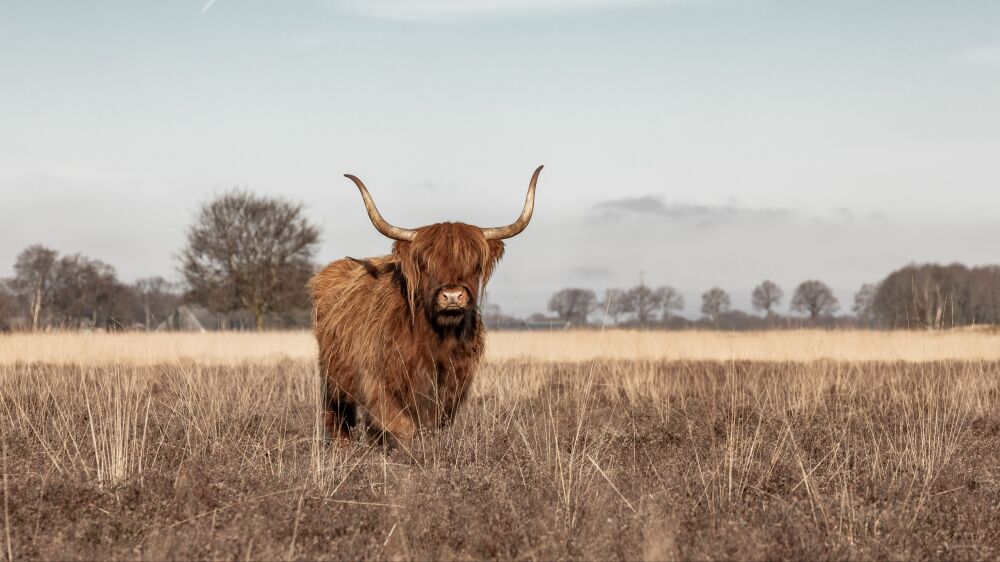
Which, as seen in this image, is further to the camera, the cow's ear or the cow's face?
the cow's ear

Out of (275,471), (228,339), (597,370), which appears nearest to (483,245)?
(275,471)

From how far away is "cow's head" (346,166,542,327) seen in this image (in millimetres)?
6457

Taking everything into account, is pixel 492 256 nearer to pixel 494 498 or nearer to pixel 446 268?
pixel 446 268

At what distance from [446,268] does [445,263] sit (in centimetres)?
4

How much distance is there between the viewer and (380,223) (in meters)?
7.20

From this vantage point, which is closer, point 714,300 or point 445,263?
point 445,263

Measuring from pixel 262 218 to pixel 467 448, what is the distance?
3528cm

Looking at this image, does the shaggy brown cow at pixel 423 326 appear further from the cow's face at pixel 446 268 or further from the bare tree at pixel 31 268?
the bare tree at pixel 31 268

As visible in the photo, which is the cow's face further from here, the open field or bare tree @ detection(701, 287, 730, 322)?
bare tree @ detection(701, 287, 730, 322)

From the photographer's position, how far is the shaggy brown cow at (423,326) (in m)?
6.57

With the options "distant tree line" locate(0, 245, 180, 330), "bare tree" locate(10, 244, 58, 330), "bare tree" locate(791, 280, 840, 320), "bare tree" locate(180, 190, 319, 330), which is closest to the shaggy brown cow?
"bare tree" locate(180, 190, 319, 330)

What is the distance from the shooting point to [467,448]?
6.48 metres

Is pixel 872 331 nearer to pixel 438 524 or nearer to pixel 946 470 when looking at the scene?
pixel 946 470

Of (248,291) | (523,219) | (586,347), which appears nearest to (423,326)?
(523,219)
